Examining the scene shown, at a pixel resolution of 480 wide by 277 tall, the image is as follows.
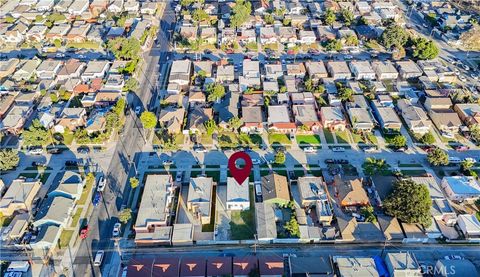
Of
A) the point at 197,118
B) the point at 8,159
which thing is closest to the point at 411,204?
the point at 197,118

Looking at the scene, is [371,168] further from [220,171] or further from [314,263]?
[220,171]

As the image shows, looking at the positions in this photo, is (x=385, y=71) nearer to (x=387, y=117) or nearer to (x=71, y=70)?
(x=387, y=117)

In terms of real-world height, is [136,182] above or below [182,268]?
above

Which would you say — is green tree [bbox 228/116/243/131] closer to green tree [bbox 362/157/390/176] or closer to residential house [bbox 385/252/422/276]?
green tree [bbox 362/157/390/176]

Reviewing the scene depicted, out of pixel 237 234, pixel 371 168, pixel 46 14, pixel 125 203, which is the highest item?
pixel 46 14

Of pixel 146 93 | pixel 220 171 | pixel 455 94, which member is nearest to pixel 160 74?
pixel 146 93

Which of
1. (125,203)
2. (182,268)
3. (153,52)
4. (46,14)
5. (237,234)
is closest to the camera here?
(182,268)

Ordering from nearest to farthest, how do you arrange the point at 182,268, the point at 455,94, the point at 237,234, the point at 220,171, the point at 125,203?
1. the point at 182,268
2. the point at 237,234
3. the point at 125,203
4. the point at 220,171
5. the point at 455,94

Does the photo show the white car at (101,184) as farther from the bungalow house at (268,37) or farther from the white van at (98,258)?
the bungalow house at (268,37)
